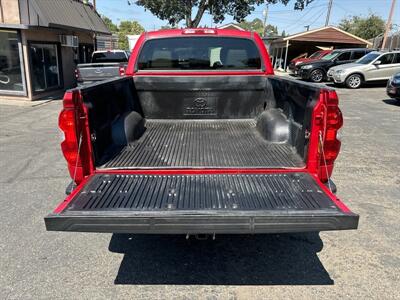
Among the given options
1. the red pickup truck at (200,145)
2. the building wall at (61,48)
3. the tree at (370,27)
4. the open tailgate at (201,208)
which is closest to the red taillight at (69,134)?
the red pickup truck at (200,145)

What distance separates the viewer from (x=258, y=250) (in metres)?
3.53

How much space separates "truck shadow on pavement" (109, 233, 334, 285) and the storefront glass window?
40.1 feet

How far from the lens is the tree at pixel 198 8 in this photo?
23438 mm

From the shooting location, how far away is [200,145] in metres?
3.95

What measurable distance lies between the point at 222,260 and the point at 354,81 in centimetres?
1731

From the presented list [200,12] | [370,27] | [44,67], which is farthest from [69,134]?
[370,27]

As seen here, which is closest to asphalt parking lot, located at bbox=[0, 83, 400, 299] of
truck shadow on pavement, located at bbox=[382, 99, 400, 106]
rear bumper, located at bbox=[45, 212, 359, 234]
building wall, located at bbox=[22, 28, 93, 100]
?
rear bumper, located at bbox=[45, 212, 359, 234]

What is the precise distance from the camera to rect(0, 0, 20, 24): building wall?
12.5 meters

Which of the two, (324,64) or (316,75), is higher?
(324,64)

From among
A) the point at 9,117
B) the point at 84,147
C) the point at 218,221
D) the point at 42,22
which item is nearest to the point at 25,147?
the point at 9,117

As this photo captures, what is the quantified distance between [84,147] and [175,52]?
2.48m

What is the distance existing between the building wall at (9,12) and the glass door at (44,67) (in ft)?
3.59

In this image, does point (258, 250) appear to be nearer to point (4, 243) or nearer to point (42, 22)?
point (4, 243)

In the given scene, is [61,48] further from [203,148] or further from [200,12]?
[203,148]
